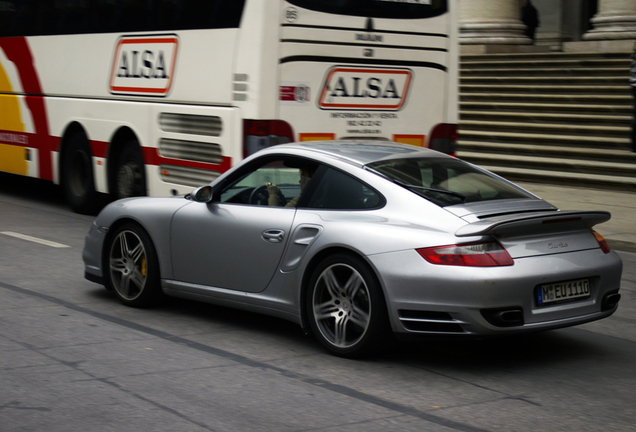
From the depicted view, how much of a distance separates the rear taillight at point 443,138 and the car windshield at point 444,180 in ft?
15.8

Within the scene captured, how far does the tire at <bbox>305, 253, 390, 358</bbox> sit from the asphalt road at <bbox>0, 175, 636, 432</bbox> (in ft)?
0.39

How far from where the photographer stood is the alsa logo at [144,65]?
434 inches

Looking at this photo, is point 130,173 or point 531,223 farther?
point 130,173

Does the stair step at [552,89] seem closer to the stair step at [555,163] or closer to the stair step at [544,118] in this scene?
the stair step at [544,118]

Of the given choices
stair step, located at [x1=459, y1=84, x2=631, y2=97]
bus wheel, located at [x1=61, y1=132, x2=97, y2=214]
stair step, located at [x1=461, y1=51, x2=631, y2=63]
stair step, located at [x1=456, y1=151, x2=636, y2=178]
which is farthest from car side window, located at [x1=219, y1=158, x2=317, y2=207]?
stair step, located at [x1=461, y1=51, x2=631, y2=63]

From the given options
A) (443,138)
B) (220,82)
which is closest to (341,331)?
(220,82)

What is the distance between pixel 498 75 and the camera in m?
21.5

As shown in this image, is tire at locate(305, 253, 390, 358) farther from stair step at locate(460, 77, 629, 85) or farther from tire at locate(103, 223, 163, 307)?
stair step at locate(460, 77, 629, 85)

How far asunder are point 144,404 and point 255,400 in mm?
548

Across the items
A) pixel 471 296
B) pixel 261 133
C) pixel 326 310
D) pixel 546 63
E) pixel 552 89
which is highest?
pixel 546 63

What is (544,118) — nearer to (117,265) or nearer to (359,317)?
(117,265)

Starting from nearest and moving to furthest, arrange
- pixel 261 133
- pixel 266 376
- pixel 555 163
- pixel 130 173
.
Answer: pixel 266 376
pixel 261 133
pixel 130 173
pixel 555 163

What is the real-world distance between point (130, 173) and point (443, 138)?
12.8ft

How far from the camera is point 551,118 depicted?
1852 centimetres
